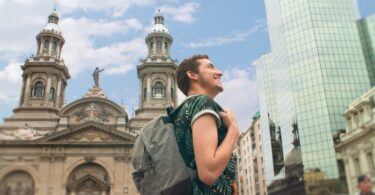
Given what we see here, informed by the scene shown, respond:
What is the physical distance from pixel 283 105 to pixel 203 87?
5040 cm

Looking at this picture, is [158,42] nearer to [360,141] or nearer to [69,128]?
[69,128]

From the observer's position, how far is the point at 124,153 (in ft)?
145

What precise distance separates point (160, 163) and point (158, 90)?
47.7m

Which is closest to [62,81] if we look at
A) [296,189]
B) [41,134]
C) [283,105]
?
[41,134]

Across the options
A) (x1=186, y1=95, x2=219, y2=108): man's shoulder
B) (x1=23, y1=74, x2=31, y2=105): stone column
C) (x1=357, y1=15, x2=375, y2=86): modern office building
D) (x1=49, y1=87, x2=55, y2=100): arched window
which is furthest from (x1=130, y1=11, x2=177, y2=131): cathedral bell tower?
(x1=186, y1=95, x2=219, y2=108): man's shoulder

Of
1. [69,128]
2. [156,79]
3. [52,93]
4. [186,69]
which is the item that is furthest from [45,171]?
[186,69]

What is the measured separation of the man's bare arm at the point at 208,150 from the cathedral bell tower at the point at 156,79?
45171 millimetres

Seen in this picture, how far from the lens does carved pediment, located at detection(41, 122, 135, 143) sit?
44312 mm

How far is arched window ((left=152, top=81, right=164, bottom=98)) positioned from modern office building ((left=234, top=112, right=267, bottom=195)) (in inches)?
812

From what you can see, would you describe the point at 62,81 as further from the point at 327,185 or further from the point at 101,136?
the point at 327,185

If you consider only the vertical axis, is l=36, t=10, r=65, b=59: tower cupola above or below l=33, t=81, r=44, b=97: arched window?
above

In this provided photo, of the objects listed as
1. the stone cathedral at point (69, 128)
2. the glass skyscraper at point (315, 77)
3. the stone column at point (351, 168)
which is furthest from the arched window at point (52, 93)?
the stone column at point (351, 168)

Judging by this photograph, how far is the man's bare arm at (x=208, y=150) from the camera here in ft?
8.60

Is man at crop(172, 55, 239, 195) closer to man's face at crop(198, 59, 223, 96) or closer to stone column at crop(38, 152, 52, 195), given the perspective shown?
man's face at crop(198, 59, 223, 96)
